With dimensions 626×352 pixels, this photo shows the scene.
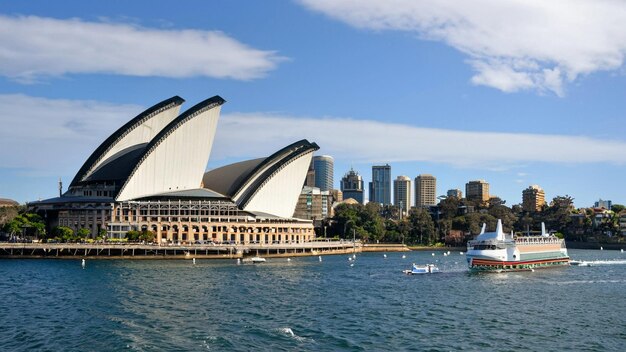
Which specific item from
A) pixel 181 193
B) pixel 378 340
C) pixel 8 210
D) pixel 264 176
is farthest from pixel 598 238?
pixel 378 340

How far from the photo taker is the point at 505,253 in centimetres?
7050

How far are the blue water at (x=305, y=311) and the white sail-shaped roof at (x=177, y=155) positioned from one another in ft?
139

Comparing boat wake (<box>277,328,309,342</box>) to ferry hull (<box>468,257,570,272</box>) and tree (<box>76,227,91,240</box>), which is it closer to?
ferry hull (<box>468,257,570,272</box>)

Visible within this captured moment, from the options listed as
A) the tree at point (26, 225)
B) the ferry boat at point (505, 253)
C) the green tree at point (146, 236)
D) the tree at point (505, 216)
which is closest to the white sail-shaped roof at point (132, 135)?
the tree at point (26, 225)

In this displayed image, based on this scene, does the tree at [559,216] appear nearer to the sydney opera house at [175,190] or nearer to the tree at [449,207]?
the tree at [449,207]

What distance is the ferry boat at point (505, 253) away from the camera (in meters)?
69.0

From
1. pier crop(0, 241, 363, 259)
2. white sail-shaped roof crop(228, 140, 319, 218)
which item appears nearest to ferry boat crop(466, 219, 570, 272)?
pier crop(0, 241, 363, 259)

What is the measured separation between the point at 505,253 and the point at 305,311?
36466 millimetres

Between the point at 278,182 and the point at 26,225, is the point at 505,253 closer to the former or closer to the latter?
the point at 278,182

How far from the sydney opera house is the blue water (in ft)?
134

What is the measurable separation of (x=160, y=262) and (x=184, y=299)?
126 ft

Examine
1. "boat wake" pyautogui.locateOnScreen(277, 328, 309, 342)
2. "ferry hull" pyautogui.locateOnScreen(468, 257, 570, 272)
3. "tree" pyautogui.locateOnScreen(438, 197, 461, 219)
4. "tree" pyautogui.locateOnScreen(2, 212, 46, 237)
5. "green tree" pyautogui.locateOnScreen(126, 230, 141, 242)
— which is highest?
"tree" pyautogui.locateOnScreen(438, 197, 461, 219)

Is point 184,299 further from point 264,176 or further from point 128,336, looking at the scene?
point 264,176

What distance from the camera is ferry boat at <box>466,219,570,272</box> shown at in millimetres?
69000
